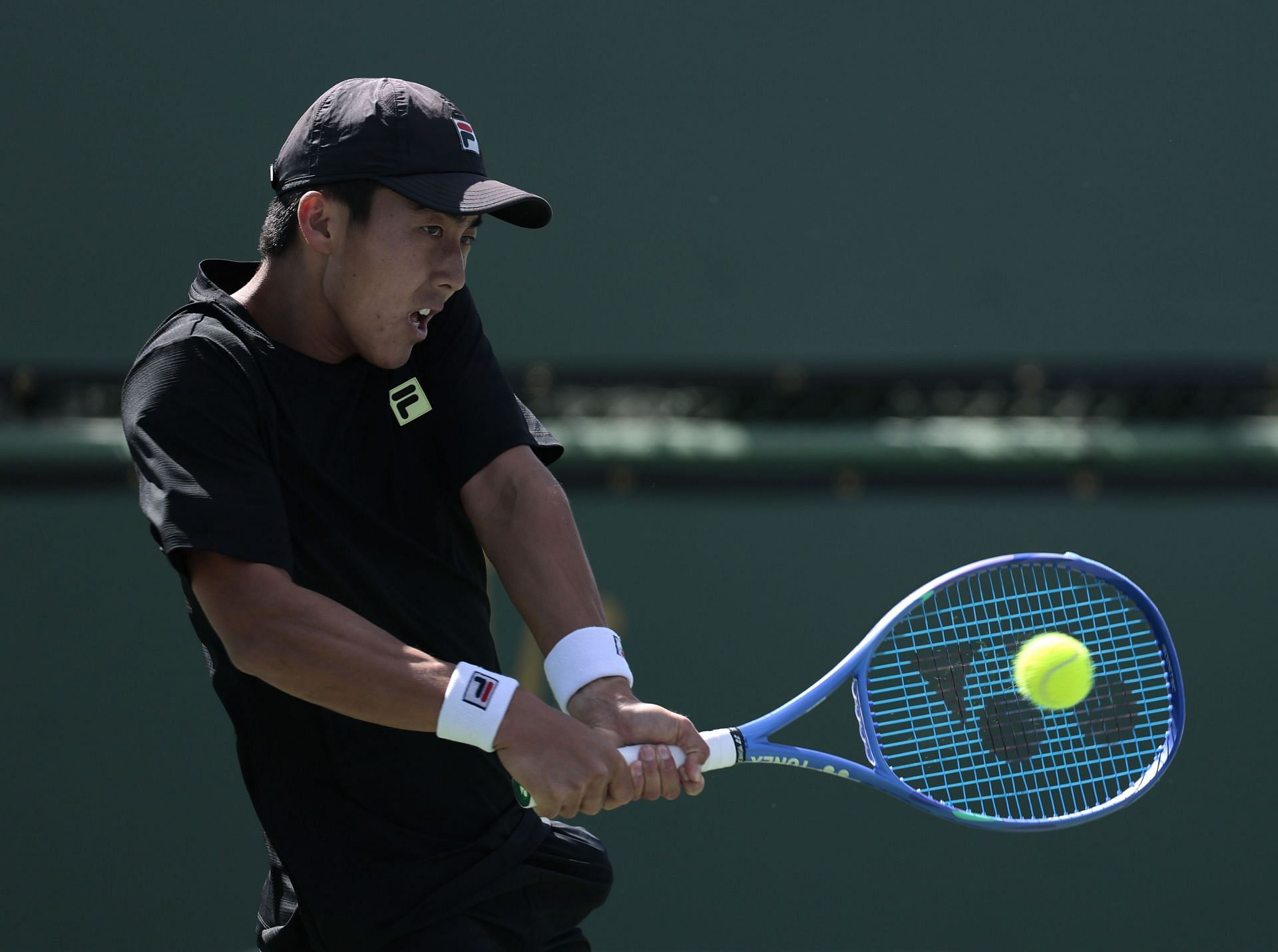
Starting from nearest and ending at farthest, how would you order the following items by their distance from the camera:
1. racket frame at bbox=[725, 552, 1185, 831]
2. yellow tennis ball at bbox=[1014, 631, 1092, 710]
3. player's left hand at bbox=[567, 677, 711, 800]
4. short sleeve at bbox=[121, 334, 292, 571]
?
1. short sleeve at bbox=[121, 334, 292, 571]
2. player's left hand at bbox=[567, 677, 711, 800]
3. racket frame at bbox=[725, 552, 1185, 831]
4. yellow tennis ball at bbox=[1014, 631, 1092, 710]

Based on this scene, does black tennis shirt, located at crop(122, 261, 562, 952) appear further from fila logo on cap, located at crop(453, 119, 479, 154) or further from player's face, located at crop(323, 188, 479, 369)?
fila logo on cap, located at crop(453, 119, 479, 154)

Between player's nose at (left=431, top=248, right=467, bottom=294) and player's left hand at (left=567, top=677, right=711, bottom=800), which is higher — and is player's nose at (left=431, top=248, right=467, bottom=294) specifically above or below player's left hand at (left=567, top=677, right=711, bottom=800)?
above

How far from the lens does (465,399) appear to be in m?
1.97

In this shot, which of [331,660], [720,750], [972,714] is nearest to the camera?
[331,660]

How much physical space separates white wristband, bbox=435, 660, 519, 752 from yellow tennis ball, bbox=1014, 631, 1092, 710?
0.96 meters

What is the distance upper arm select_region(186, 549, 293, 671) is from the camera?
5.45 feet

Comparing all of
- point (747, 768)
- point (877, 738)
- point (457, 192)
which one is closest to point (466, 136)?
point (457, 192)

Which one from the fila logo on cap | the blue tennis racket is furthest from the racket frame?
the fila logo on cap

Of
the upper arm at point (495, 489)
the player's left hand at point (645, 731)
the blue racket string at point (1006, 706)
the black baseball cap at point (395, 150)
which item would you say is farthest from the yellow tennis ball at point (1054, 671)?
the black baseball cap at point (395, 150)

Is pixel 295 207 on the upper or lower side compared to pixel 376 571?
upper

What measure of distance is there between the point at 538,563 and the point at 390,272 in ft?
1.38

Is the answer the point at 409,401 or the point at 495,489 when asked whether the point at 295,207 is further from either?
the point at 495,489

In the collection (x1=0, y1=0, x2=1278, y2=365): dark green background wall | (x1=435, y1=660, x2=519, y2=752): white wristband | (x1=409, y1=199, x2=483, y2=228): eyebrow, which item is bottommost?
(x1=435, y1=660, x2=519, y2=752): white wristband

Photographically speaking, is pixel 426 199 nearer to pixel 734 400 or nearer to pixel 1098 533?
pixel 734 400
